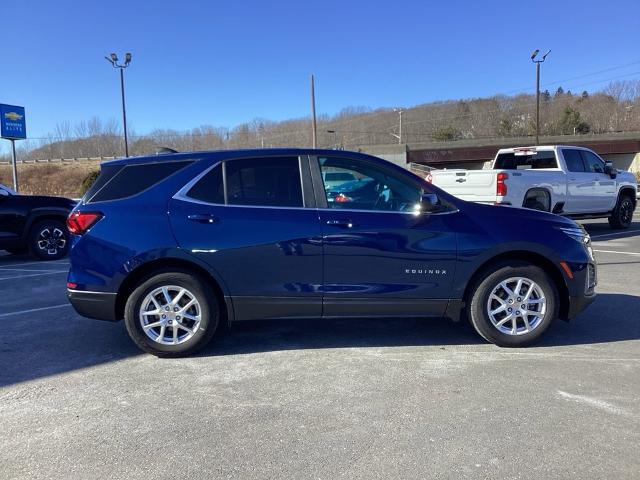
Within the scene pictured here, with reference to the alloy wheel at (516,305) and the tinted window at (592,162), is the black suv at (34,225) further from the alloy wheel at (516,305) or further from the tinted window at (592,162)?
the tinted window at (592,162)

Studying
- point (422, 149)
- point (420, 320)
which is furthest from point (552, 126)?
point (420, 320)

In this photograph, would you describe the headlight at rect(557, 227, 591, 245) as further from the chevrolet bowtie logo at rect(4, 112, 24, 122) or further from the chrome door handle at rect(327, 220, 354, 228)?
the chevrolet bowtie logo at rect(4, 112, 24, 122)

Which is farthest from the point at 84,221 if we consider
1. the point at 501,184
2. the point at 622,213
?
the point at 622,213

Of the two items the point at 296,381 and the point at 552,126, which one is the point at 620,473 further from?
the point at 552,126

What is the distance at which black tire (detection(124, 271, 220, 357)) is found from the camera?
4148 millimetres

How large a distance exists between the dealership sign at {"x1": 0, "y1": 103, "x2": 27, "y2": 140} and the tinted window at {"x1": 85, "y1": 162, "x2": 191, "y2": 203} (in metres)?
26.7

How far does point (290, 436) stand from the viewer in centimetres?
299

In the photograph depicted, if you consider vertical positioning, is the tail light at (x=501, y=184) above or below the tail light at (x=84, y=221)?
above

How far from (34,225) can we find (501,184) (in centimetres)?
942

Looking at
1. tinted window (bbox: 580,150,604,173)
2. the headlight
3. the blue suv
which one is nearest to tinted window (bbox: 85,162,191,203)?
the blue suv

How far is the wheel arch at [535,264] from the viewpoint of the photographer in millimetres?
4336

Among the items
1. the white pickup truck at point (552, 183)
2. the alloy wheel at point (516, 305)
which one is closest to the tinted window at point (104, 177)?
the alloy wheel at point (516, 305)

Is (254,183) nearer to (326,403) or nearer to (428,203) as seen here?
(428,203)

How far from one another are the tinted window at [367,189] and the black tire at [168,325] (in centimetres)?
132
